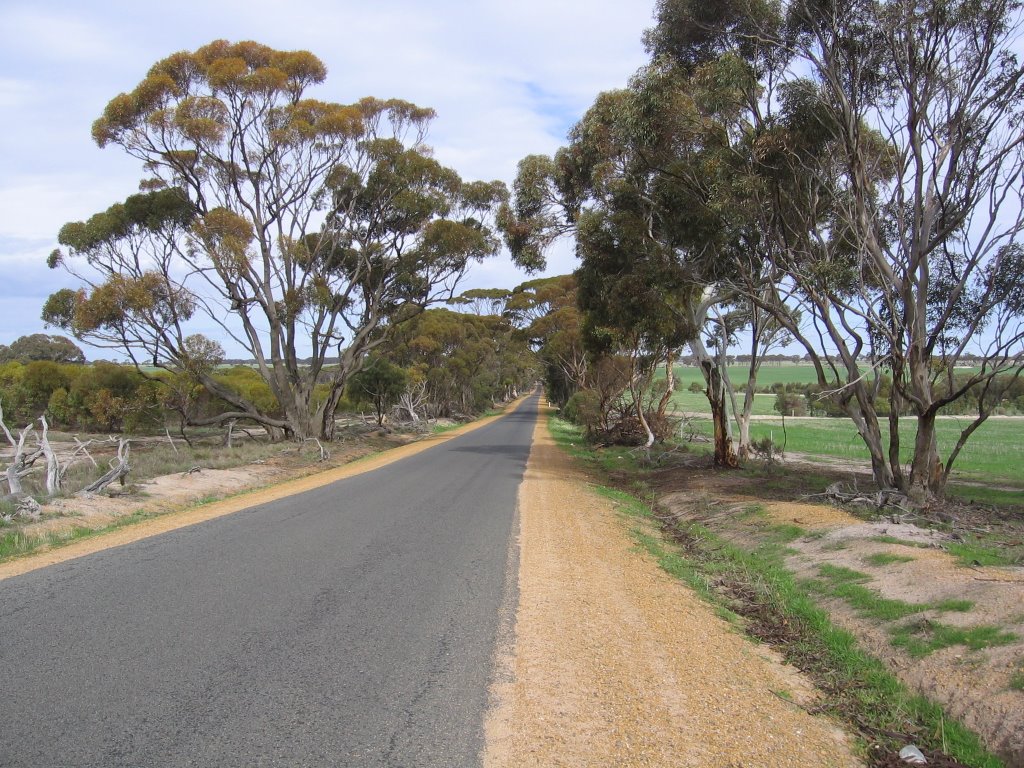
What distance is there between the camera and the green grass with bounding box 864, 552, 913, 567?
7297 mm

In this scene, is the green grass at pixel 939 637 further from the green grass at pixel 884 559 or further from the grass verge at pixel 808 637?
the green grass at pixel 884 559

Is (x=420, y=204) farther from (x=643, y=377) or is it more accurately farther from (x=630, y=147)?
(x=630, y=147)

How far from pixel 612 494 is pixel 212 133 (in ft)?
59.0

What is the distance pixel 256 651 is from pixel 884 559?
6386mm

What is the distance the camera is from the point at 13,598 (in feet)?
20.0

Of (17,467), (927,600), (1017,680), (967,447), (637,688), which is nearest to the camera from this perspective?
(1017,680)

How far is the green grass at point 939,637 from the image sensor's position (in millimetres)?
4973

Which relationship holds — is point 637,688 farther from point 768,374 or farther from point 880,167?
point 768,374

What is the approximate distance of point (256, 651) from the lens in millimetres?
4918

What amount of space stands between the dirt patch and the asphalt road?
3125 millimetres

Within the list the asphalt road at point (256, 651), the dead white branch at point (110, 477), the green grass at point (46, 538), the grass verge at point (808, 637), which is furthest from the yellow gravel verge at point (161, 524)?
the grass verge at point (808, 637)

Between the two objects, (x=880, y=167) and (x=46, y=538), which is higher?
(x=880, y=167)

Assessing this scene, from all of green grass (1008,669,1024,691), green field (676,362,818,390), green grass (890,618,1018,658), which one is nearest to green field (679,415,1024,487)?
green grass (890,618,1018,658)

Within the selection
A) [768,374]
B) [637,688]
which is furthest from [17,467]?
[768,374]
